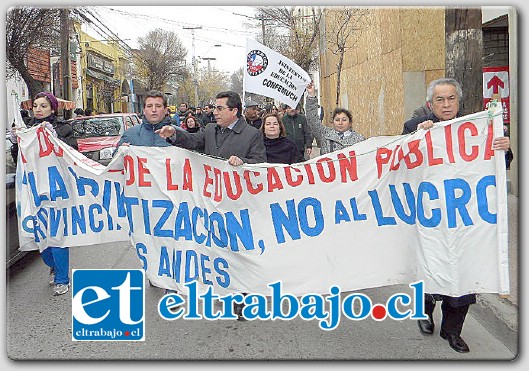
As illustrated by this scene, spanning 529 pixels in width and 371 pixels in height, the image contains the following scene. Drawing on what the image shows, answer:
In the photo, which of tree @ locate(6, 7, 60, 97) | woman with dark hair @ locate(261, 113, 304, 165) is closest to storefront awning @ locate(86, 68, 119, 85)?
tree @ locate(6, 7, 60, 97)

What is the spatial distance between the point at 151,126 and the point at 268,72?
145 cm

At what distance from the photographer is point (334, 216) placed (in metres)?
4.11

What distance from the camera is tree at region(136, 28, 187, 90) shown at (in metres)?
36.8

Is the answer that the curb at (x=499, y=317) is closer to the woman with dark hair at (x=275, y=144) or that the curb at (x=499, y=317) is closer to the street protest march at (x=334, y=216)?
the street protest march at (x=334, y=216)

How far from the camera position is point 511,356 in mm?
4148

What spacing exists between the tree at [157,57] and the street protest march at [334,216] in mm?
32826

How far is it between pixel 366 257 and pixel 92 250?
167 inches

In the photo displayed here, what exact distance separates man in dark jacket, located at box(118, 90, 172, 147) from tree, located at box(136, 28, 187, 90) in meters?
31.8

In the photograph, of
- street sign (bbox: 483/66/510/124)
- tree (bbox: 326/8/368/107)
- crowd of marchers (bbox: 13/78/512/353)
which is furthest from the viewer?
tree (bbox: 326/8/368/107)

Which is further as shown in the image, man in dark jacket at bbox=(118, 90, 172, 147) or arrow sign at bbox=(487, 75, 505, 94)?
arrow sign at bbox=(487, 75, 505, 94)

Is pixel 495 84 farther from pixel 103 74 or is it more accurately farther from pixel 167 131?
pixel 103 74

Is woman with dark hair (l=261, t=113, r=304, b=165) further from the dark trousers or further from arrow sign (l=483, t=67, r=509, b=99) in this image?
arrow sign (l=483, t=67, r=509, b=99)

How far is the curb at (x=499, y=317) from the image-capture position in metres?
4.36

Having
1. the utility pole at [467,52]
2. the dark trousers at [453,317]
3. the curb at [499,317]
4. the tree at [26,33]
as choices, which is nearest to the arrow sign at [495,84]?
the utility pole at [467,52]
